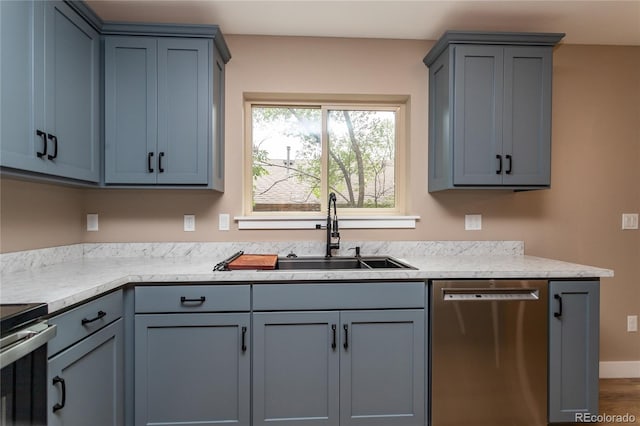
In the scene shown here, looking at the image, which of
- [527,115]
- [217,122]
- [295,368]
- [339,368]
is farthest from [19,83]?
[527,115]

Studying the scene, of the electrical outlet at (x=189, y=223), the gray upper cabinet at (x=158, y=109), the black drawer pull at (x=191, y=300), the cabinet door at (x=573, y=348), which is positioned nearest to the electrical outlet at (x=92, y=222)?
the gray upper cabinet at (x=158, y=109)

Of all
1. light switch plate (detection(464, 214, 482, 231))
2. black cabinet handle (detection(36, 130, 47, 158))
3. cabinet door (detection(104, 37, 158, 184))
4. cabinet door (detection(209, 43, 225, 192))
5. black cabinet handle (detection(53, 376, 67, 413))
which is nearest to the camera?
black cabinet handle (detection(53, 376, 67, 413))

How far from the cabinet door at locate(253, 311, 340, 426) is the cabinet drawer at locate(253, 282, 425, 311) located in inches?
2.0

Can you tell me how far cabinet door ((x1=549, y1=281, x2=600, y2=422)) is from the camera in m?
1.83

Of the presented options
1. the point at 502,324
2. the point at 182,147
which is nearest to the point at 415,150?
the point at 502,324

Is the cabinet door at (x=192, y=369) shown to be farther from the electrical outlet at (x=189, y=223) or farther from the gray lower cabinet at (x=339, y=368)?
the electrical outlet at (x=189, y=223)

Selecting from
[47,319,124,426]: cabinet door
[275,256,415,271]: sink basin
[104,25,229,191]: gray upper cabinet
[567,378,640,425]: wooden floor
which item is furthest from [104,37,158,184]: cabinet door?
[567,378,640,425]: wooden floor

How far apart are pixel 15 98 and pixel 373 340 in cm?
209

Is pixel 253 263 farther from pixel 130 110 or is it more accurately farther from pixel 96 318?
pixel 130 110

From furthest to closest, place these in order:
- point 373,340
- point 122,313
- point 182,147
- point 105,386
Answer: point 182,147 < point 373,340 < point 122,313 < point 105,386

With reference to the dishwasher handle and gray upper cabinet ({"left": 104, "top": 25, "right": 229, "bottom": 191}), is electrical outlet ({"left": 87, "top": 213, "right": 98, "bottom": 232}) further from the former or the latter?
the dishwasher handle

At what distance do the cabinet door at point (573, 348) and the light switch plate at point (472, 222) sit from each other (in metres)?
0.78

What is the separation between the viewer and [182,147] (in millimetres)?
2092

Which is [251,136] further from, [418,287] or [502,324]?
[502,324]
